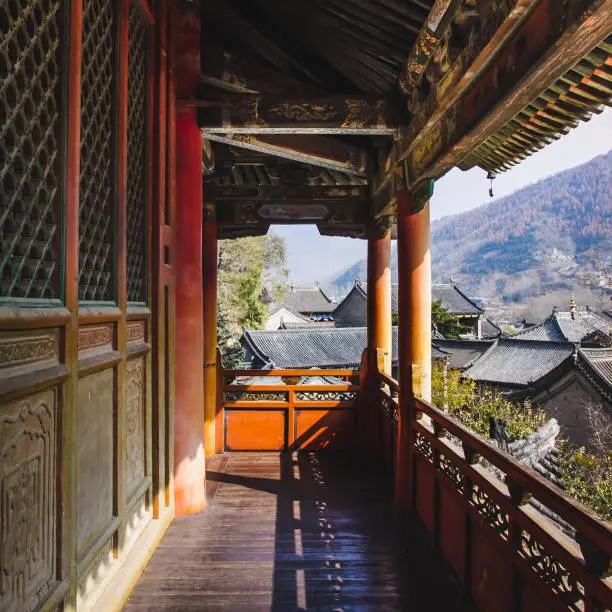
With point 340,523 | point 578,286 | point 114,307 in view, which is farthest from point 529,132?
point 578,286

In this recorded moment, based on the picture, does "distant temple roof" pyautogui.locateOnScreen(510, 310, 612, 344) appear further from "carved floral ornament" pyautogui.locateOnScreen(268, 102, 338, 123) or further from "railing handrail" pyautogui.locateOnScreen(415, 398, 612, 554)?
"railing handrail" pyautogui.locateOnScreen(415, 398, 612, 554)

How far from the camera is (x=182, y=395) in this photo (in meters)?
4.21

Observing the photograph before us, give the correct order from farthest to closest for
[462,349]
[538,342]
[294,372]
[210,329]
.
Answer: [462,349] < [538,342] < [294,372] < [210,329]

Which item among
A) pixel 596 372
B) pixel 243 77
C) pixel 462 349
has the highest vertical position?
pixel 243 77

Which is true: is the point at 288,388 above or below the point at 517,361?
above

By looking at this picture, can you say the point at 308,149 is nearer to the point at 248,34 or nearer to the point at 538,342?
the point at 248,34

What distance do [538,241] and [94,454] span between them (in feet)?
462

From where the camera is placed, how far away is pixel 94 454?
2.59 metres

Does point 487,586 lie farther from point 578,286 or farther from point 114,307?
point 578,286

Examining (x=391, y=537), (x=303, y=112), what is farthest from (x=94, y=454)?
(x=303, y=112)

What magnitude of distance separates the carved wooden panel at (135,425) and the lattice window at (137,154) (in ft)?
1.64

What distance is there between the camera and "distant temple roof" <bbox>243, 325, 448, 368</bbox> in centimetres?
2202

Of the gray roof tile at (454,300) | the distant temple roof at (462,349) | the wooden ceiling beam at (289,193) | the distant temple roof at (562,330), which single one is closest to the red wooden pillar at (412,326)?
the wooden ceiling beam at (289,193)

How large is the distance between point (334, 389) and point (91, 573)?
13.8 feet
